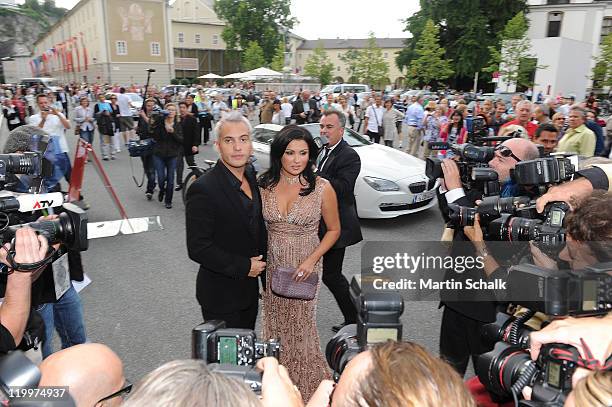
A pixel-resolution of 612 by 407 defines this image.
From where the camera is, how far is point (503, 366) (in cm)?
147

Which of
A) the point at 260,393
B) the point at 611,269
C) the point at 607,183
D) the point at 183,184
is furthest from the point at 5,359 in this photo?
the point at 183,184

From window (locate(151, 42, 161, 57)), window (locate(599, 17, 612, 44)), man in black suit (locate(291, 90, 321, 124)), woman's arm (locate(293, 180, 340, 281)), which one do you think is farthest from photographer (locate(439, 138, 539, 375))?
window (locate(151, 42, 161, 57))

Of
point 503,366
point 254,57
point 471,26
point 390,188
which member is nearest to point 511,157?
point 503,366

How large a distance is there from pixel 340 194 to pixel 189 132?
5529mm

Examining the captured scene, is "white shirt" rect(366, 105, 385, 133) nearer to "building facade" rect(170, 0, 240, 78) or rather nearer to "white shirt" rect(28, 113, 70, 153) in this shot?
"white shirt" rect(28, 113, 70, 153)

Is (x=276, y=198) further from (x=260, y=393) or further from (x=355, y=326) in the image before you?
(x=260, y=393)

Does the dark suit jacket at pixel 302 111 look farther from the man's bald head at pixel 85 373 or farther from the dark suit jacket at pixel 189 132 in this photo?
the man's bald head at pixel 85 373

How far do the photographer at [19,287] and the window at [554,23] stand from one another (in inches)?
2246

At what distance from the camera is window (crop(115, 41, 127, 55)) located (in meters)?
53.1

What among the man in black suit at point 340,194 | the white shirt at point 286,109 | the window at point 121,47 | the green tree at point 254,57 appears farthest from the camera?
the green tree at point 254,57

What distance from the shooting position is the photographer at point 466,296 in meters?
2.49

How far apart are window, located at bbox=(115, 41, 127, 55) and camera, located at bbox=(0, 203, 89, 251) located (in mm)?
58391

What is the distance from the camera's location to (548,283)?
1.42 meters

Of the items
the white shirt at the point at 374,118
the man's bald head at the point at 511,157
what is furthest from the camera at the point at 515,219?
the white shirt at the point at 374,118
